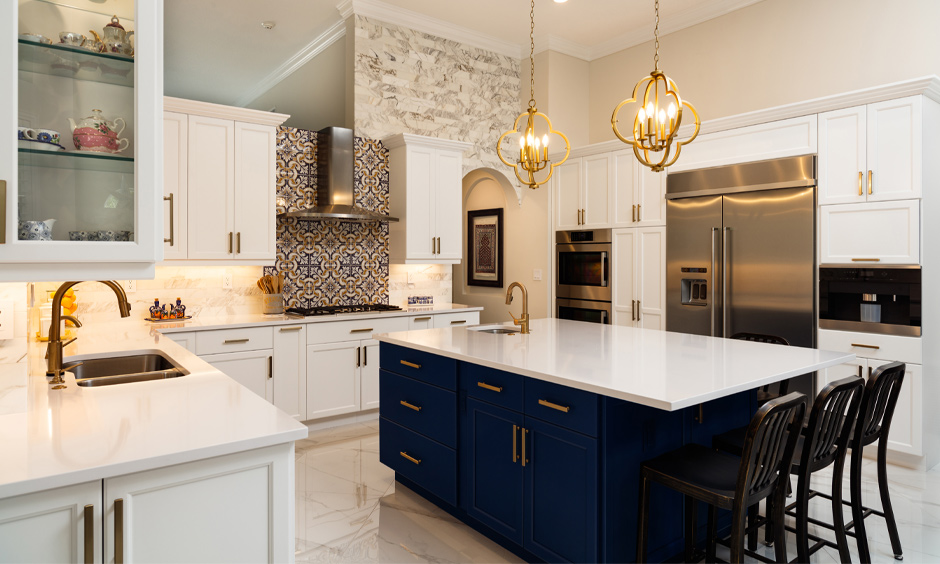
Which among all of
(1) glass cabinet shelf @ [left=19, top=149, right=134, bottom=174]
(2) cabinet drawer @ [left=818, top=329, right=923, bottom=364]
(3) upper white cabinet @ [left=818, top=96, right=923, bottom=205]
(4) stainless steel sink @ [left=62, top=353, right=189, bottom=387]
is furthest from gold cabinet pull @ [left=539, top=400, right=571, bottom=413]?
(3) upper white cabinet @ [left=818, top=96, right=923, bottom=205]

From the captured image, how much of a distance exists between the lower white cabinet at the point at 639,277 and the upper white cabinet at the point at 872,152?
1380 mm

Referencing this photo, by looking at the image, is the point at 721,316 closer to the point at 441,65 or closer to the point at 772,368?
the point at 772,368

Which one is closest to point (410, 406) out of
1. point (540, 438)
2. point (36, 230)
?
point (540, 438)

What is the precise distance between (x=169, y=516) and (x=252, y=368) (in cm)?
299

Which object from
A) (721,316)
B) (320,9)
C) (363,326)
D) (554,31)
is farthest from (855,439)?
(320,9)

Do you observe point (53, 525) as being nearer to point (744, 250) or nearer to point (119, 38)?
point (119, 38)

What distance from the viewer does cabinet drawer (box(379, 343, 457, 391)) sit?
2.94 metres

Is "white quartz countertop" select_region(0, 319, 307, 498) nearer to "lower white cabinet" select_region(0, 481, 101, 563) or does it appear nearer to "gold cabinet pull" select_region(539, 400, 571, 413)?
"lower white cabinet" select_region(0, 481, 101, 563)

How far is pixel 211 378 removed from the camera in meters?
2.23

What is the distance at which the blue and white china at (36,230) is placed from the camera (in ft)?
4.43

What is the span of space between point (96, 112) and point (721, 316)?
175 inches

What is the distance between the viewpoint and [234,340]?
13.8ft

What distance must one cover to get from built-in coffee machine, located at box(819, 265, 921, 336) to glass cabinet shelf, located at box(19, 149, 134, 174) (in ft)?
14.1

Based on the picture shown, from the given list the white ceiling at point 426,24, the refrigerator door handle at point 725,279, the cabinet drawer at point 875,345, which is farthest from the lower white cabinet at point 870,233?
the white ceiling at point 426,24
